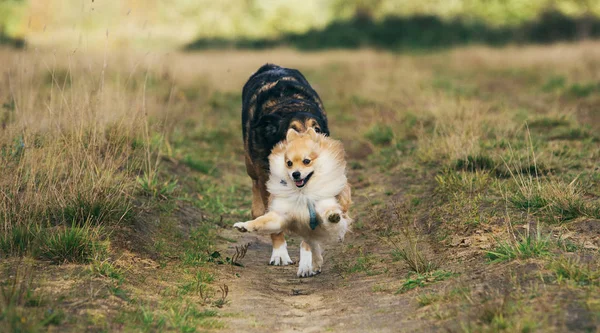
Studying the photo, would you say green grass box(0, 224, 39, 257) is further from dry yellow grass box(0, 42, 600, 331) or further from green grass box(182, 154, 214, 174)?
green grass box(182, 154, 214, 174)

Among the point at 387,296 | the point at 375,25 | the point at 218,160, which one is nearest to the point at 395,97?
the point at 218,160

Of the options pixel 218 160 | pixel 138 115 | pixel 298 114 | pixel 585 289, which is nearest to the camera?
pixel 585 289

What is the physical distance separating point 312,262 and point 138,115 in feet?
9.62

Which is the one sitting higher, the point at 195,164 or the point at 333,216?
the point at 333,216

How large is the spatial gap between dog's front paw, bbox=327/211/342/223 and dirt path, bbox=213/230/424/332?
1.95ft

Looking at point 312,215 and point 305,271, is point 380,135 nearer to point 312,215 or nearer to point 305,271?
point 305,271

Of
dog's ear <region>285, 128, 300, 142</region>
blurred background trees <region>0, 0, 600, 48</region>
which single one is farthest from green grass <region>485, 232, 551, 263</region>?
blurred background trees <region>0, 0, 600, 48</region>

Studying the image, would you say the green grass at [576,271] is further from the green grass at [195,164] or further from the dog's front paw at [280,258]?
the green grass at [195,164]

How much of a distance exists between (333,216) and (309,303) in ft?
2.36

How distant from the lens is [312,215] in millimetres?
5484

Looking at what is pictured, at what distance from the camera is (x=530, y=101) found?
561 inches

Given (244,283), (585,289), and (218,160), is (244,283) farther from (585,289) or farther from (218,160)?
(218,160)

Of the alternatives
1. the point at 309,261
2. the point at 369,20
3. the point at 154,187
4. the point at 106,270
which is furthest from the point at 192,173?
the point at 369,20

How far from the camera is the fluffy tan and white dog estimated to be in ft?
17.8
